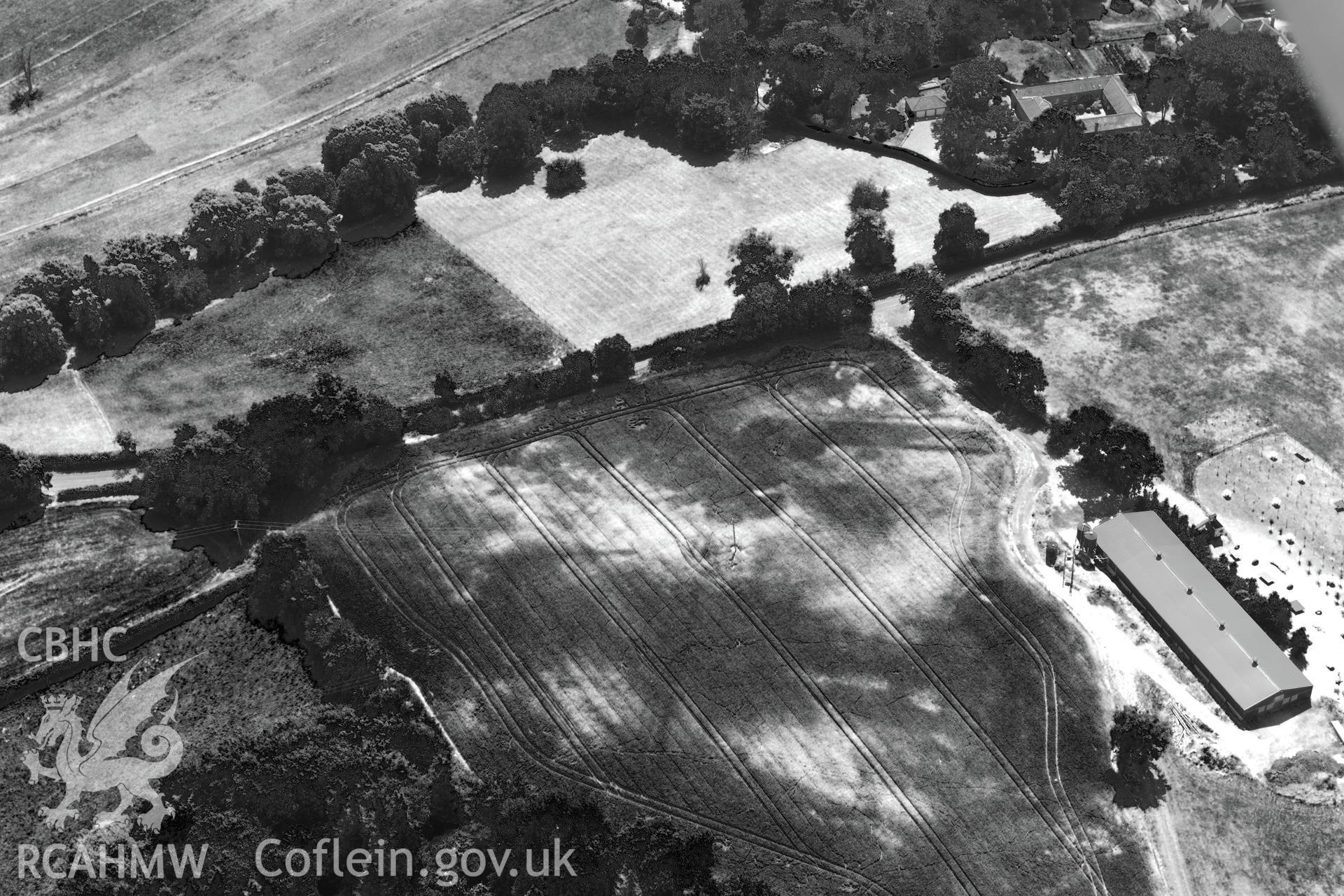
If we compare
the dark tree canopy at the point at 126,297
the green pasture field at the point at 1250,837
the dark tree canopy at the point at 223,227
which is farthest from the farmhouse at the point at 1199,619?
the dark tree canopy at the point at 126,297

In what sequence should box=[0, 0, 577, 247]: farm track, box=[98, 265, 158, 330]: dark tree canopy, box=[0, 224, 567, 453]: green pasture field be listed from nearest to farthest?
box=[0, 224, 567, 453]: green pasture field
box=[98, 265, 158, 330]: dark tree canopy
box=[0, 0, 577, 247]: farm track

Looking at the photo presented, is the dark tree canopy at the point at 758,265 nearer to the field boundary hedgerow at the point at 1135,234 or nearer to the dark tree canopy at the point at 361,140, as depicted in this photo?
the field boundary hedgerow at the point at 1135,234

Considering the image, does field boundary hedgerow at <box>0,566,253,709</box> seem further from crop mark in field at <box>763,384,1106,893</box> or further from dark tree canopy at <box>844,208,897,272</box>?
dark tree canopy at <box>844,208,897,272</box>

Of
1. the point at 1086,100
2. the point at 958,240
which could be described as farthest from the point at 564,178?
the point at 1086,100

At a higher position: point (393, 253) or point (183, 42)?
point (183, 42)

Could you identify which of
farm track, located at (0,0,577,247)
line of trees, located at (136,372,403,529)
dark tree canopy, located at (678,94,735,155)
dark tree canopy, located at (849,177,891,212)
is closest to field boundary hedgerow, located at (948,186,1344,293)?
dark tree canopy, located at (849,177,891,212)

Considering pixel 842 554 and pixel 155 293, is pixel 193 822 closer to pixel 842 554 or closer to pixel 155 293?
pixel 842 554

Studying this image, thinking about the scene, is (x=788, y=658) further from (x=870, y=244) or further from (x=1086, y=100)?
(x=1086, y=100)

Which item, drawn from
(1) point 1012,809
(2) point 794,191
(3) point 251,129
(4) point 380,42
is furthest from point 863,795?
(4) point 380,42
